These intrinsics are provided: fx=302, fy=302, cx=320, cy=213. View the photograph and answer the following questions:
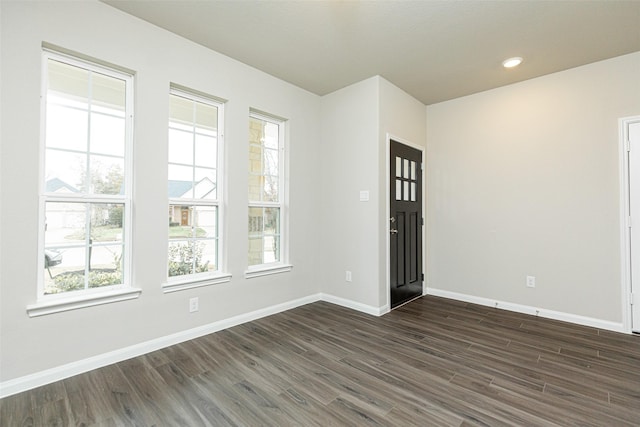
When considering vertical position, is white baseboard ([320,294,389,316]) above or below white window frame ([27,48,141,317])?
below

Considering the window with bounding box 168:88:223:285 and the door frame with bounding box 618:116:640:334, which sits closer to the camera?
the window with bounding box 168:88:223:285

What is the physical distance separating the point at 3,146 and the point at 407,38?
3208 mm

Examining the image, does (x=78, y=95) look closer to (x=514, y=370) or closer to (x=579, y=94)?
(x=514, y=370)

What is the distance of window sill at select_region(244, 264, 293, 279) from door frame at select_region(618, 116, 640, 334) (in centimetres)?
349

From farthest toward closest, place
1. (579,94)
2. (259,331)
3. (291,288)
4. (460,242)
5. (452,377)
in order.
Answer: (460,242)
(291,288)
(579,94)
(259,331)
(452,377)

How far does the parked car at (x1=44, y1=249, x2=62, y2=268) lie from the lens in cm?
218

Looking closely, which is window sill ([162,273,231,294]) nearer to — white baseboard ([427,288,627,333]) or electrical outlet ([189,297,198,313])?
electrical outlet ([189,297,198,313])

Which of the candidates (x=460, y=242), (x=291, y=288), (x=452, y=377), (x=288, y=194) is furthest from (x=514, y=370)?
(x=288, y=194)

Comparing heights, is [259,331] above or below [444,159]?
below

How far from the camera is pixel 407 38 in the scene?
2.78 metres

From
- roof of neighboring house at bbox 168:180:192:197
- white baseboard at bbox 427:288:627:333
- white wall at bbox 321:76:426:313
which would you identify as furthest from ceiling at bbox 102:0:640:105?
white baseboard at bbox 427:288:627:333

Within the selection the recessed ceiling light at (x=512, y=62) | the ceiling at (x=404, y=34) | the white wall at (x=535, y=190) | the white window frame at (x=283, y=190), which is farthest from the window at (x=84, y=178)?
the white wall at (x=535, y=190)

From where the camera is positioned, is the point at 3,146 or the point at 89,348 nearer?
the point at 3,146

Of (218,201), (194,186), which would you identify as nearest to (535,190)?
(218,201)
